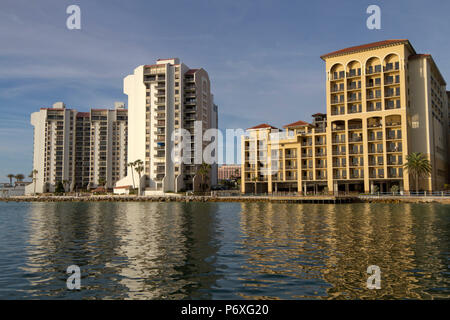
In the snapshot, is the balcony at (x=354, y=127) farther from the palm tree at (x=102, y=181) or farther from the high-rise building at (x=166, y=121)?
the palm tree at (x=102, y=181)

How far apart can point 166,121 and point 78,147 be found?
7583 cm

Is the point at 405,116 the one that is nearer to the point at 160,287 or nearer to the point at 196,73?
the point at 196,73

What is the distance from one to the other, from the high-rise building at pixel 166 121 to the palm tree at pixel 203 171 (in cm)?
218

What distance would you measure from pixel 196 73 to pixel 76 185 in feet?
309

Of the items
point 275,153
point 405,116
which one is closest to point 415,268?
point 405,116

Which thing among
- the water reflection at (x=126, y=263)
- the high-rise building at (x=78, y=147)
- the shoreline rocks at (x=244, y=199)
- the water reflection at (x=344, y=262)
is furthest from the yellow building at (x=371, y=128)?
the high-rise building at (x=78, y=147)

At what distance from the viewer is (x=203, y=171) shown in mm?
135750

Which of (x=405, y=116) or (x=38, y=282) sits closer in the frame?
(x=38, y=282)

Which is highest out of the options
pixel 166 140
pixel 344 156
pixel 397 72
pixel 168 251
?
pixel 397 72

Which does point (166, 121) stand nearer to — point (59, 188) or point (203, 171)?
point (203, 171)

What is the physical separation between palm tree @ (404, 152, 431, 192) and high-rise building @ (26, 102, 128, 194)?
140819 mm

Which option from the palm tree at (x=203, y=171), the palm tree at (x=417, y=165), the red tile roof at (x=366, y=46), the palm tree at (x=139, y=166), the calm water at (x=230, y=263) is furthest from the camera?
the palm tree at (x=139, y=166)

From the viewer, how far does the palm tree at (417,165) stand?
9225cm

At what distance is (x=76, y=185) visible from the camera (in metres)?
192
